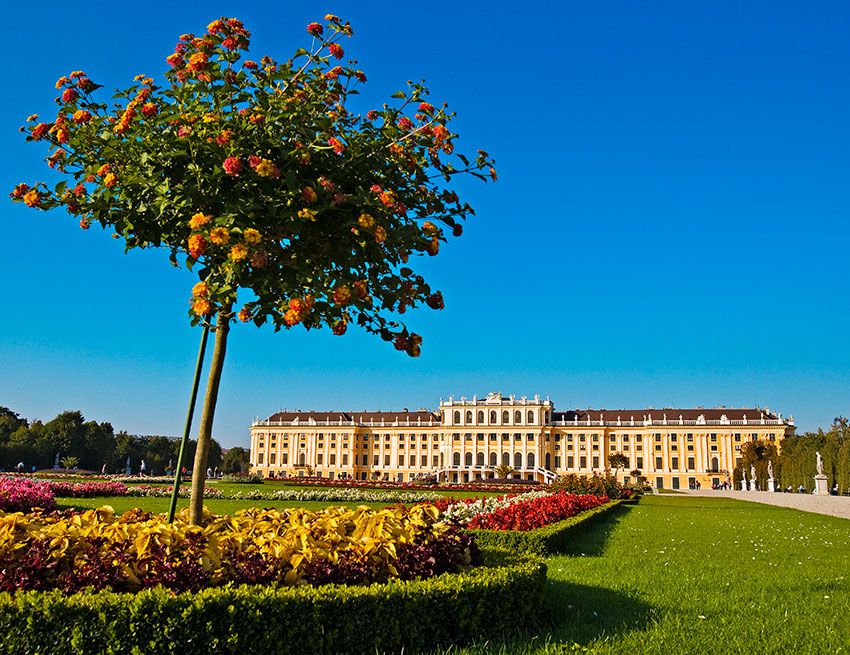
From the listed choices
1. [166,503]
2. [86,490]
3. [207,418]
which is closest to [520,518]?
[207,418]

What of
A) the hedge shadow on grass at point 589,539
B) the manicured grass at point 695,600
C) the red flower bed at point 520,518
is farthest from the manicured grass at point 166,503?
the manicured grass at point 695,600

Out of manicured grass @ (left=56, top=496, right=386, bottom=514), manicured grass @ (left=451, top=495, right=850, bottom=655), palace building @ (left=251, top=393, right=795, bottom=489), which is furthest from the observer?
palace building @ (left=251, top=393, right=795, bottom=489)

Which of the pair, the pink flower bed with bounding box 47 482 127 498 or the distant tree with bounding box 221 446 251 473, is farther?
the distant tree with bounding box 221 446 251 473

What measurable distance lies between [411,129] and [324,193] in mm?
718

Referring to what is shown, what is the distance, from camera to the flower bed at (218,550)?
3.68 meters

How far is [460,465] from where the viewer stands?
297 feet

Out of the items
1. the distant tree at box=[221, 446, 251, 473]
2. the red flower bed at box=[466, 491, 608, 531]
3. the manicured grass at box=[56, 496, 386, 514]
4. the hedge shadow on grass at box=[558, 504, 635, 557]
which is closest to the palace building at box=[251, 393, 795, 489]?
the distant tree at box=[221, 446, 251, 473]

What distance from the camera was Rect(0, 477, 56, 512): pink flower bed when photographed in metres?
11.3

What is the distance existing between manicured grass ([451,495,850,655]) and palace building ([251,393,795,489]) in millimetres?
72059

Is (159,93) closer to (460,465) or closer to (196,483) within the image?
(196,483)

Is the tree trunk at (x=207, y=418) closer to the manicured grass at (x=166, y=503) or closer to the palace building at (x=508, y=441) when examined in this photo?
the manicured grass at (x=166, y=503)

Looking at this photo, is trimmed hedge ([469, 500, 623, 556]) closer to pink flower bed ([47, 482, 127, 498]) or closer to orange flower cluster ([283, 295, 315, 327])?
orange flower cluster ([283, 295, 315, 327])

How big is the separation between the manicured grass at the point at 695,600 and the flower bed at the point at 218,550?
0.78 m

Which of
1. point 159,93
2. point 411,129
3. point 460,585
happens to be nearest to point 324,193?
point 411,129
